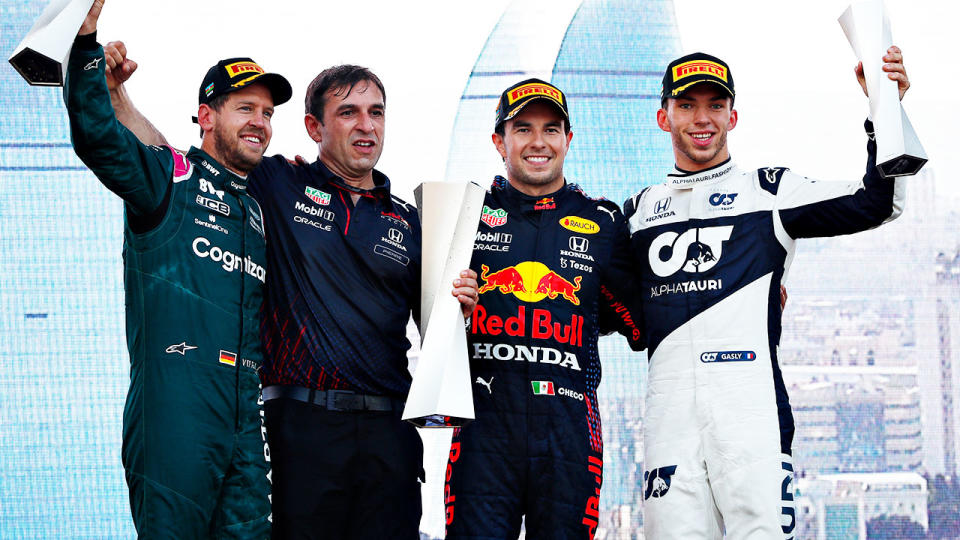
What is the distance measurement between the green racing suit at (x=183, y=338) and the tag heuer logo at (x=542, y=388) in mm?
733

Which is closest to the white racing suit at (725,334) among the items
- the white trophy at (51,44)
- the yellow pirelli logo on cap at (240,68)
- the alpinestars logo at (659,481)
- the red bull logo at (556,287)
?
the alpinestars logo at (659,481)

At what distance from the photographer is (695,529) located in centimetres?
248

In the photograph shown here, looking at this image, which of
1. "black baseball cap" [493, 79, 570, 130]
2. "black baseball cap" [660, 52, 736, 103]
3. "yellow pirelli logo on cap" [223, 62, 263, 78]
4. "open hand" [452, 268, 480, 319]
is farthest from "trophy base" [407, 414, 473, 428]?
"black baseball cap" [660, 52, 736, 103]

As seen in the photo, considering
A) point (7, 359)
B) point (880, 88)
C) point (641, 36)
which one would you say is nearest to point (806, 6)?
point (641, 36)

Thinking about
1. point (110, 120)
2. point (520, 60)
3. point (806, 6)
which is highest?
point (806, 6)

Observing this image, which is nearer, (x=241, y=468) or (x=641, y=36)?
(x=241, y=468)

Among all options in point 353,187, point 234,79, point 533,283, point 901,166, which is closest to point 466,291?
point 533,283

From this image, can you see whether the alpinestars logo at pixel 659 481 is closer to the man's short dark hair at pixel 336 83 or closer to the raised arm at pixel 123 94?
the man's short dark hair at pixel 336 83

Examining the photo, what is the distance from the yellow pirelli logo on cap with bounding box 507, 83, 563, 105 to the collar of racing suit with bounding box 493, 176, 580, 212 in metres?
0.25

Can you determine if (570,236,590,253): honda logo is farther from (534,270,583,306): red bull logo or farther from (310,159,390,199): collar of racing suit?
(310,159,390,199): collar of racing suit

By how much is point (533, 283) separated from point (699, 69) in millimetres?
801

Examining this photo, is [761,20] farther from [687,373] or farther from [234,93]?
[234,93]

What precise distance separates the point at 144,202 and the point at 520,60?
234 cm

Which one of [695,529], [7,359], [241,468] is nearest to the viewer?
[241,468]
